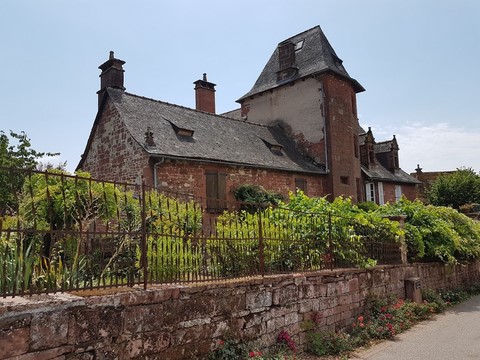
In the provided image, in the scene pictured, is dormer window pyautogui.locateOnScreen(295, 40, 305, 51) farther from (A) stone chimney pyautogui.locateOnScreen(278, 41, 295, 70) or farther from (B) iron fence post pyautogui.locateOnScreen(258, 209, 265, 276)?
(B) iron fence post pyautogui.locateOnScreen(258, 209, 265, 276)

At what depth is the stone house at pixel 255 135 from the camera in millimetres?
15031

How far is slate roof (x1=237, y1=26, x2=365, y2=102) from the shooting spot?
866 inches

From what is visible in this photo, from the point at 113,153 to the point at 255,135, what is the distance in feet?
25.4

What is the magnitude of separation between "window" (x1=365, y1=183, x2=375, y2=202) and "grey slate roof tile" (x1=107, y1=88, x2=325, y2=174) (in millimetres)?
5142


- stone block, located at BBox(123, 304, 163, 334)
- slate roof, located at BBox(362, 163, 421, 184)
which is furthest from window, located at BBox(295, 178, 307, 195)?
stone block, located at BBox(123, 304, 163, 334)

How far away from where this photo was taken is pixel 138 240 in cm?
484

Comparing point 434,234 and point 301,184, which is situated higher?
point 301,184

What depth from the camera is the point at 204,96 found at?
24219 mm

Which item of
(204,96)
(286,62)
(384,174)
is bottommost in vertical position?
(384,174)

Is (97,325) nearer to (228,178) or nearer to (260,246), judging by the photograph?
(260,246)

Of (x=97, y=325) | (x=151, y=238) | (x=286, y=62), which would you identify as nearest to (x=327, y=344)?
(x=151, y=238)

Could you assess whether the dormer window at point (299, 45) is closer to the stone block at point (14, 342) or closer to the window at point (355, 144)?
the window at point (355, 144)

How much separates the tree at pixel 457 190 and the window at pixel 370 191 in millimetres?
9439

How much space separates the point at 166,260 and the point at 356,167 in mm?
19713
